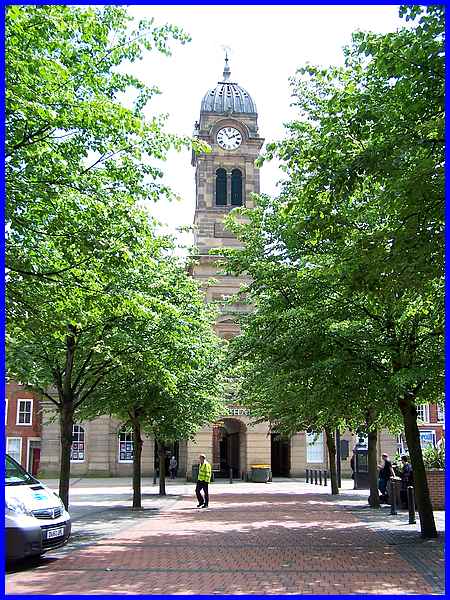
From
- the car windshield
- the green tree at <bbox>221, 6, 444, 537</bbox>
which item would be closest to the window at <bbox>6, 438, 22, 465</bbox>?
the car windshield

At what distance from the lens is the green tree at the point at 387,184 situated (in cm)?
946

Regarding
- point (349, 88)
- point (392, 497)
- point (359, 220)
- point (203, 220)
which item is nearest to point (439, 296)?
point (359, 220)

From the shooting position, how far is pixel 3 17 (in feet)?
28.4

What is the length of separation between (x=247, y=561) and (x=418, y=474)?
4.49m

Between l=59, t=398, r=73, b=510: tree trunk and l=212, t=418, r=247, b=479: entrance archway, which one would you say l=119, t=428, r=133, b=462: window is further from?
l=59, t=398, r=73, b=510: tree trunk

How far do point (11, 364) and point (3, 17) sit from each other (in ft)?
24.5

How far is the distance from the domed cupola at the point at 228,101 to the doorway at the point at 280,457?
2387 cm

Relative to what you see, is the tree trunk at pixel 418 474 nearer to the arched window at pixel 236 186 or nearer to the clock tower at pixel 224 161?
the clock tower at pixel 224 161

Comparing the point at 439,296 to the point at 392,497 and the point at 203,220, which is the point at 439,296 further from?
the point at 203,220

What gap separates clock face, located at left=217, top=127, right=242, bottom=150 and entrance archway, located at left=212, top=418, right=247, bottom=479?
1984cm

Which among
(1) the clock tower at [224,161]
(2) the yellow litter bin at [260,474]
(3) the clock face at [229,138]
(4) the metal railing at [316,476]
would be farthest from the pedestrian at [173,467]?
(3) the clock face at [229,138]

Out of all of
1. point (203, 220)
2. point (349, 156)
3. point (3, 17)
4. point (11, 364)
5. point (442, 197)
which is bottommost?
point (11, 364)

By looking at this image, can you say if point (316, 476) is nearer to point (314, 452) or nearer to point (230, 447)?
point (314, 452)

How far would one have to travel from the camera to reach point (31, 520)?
1138cm
